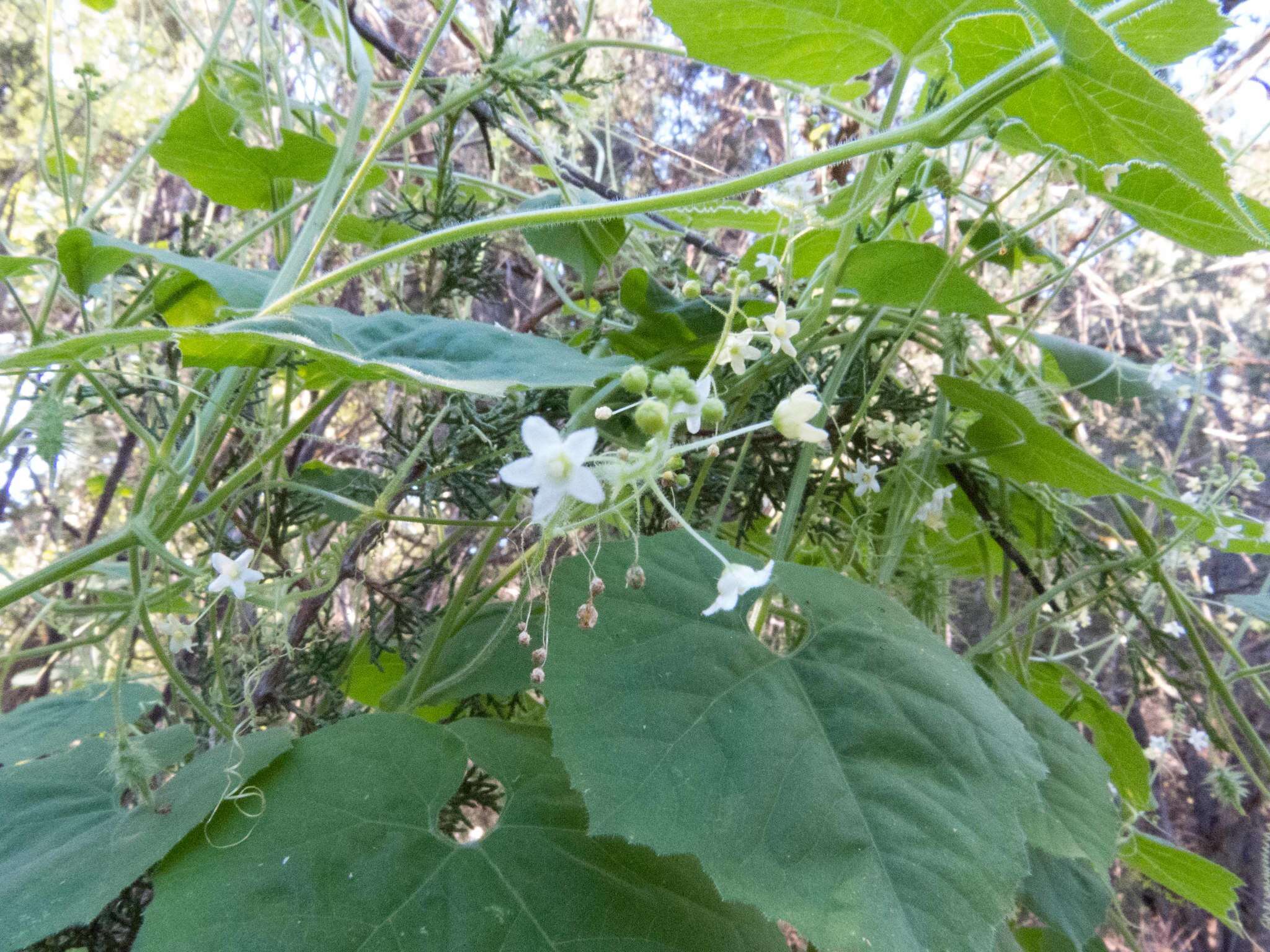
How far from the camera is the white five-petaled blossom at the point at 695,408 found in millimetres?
388

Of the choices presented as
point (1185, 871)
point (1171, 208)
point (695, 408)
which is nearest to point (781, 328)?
→ point (695, 408)

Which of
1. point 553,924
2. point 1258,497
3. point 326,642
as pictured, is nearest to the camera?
point 553,924

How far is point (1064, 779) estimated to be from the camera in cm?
74

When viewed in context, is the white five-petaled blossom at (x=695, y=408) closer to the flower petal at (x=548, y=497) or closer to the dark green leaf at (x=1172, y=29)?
the flower petal at (x=548, y=497)

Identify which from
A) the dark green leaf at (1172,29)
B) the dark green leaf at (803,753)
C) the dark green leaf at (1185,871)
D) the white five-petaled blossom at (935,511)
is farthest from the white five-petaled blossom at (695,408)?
the dark green leaf at (1185,871)

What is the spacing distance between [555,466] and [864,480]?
0.58 metres

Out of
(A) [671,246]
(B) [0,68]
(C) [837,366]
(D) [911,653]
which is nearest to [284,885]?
(D) [911,653]

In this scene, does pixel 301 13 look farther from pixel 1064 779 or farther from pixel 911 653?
pixel 1064 779

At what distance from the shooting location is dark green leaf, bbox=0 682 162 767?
0.72 meters

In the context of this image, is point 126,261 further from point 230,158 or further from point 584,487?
point 584,487

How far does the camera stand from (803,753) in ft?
1.69

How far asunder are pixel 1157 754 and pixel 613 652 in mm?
1044

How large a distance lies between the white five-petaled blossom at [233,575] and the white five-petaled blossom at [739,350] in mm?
339

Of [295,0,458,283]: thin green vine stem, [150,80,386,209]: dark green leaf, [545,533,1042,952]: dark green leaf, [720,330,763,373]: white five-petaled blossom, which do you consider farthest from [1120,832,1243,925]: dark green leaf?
[150,80,386,209]: dark green leaf
